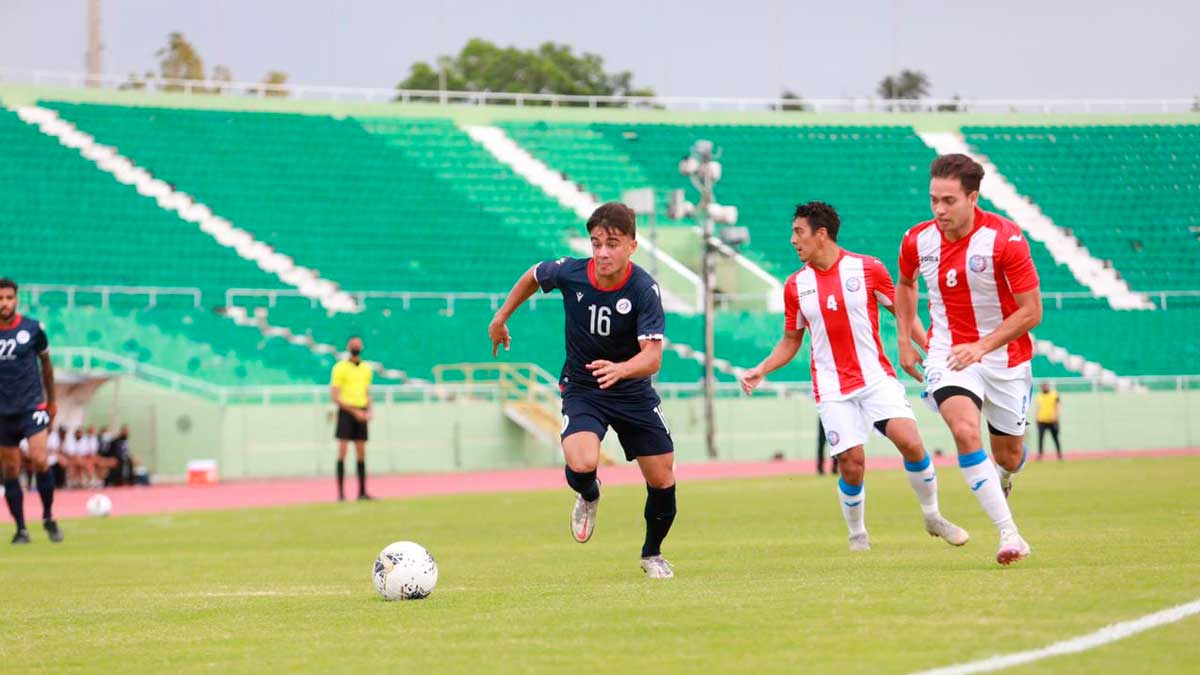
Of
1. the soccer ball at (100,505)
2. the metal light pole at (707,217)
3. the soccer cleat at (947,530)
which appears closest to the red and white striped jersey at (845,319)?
the soccer cleat at (947,530)

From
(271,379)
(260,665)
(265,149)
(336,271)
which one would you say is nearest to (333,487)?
(271,379)

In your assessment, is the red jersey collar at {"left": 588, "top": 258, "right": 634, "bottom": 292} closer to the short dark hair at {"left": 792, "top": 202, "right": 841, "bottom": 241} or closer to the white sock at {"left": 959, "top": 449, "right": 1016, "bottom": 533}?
the short dark hair at {"left": 792, "top": 202, "right": 841, "bottom": 241}

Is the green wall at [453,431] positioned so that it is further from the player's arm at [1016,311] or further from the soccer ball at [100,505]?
the player's arm at [1016,311]

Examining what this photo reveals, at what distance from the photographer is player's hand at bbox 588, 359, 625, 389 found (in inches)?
360

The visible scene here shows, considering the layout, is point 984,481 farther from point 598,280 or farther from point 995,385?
point 598,280

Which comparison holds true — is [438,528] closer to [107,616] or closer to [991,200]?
[107,616]

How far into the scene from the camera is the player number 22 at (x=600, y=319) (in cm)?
967

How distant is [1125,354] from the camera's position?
Answer: 1661 inches

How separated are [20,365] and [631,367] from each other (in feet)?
27.9

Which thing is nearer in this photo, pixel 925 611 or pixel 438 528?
pixel 925 611

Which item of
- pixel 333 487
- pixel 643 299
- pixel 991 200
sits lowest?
pixel 333 487

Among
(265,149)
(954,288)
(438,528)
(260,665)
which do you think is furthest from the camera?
(265,149)

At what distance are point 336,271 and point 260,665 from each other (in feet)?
117

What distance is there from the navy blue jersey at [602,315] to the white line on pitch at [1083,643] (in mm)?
3793
